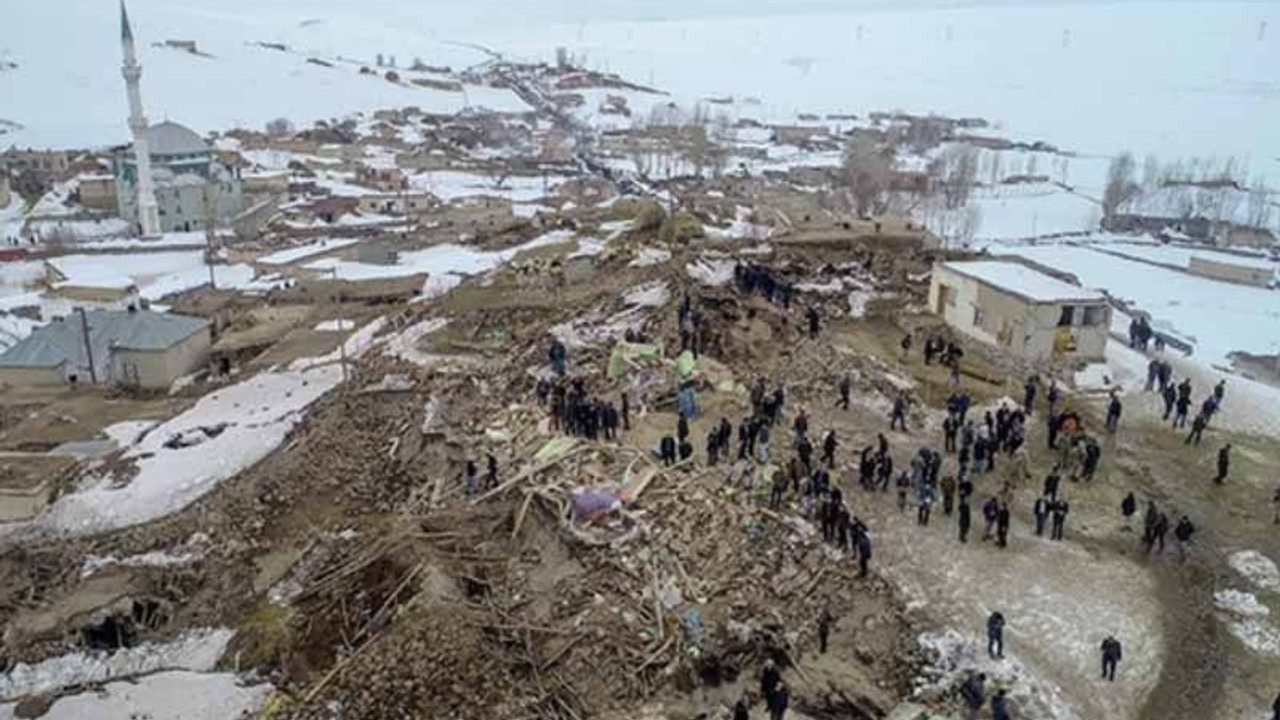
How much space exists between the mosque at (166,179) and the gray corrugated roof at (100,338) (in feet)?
95.1

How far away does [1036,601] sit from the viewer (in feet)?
47.3

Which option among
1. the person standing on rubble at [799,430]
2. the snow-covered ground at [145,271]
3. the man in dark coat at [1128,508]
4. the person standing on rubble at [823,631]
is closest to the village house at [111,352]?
the snow-covered ground at [145,271]

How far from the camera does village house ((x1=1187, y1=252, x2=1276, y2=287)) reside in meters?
50.0

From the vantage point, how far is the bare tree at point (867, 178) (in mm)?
63719

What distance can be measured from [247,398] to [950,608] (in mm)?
18342

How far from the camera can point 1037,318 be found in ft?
78.7

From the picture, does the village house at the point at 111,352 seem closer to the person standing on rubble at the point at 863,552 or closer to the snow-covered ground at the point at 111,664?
the snow-covered ground at the point at 111,664

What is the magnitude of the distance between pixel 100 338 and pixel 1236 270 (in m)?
50.7

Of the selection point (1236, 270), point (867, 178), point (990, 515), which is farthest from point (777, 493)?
point (867, 178)

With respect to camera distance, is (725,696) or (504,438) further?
(504,438)

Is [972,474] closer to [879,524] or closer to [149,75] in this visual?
[879,524]

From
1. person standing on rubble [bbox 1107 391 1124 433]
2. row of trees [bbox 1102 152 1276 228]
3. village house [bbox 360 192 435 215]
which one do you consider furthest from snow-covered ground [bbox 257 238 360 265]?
row of trees [bbox 1102 152 1276 228]

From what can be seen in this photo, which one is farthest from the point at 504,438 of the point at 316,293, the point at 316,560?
the point at 316,293

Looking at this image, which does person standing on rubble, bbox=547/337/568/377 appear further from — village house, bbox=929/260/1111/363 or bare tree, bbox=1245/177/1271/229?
bare tree, bbox=1245/177/1271/229
